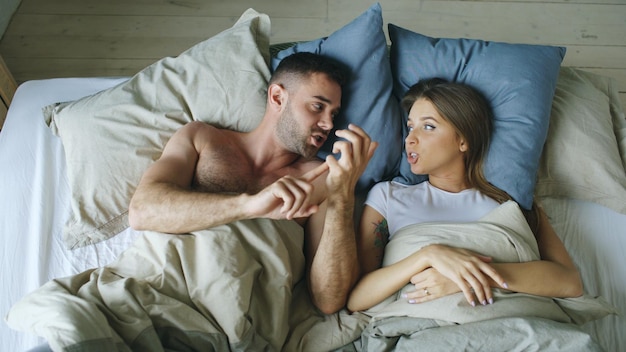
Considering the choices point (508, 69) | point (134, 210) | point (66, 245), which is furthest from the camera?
point (508, 69)

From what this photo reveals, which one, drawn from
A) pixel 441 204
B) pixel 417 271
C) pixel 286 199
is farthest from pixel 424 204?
pixel 286 199

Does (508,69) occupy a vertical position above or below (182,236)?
above

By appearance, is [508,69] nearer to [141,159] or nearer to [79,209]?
[141,159]

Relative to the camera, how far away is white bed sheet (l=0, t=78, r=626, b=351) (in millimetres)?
1450

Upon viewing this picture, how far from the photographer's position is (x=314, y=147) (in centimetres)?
162

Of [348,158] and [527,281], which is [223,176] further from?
[527,281]

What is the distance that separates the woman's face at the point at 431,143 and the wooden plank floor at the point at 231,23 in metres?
1.30

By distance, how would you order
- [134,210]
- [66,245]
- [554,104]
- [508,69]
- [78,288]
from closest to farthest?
1. [78,288]
2. [134,210]
3. [66,245]
4. [508,69]
5. [554,104]

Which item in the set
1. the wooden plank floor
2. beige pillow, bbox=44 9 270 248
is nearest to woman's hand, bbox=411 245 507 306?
beige pillow, bbox=44 9 270 248

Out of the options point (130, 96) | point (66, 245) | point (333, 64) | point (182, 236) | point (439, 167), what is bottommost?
point (66, 245)

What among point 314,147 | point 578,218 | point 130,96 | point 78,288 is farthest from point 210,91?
point 578,218

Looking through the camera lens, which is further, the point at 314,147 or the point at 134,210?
the point at 314,147

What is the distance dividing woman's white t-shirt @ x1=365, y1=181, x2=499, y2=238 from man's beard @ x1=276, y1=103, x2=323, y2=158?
24 centimetres

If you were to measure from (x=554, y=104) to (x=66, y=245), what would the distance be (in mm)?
1643
